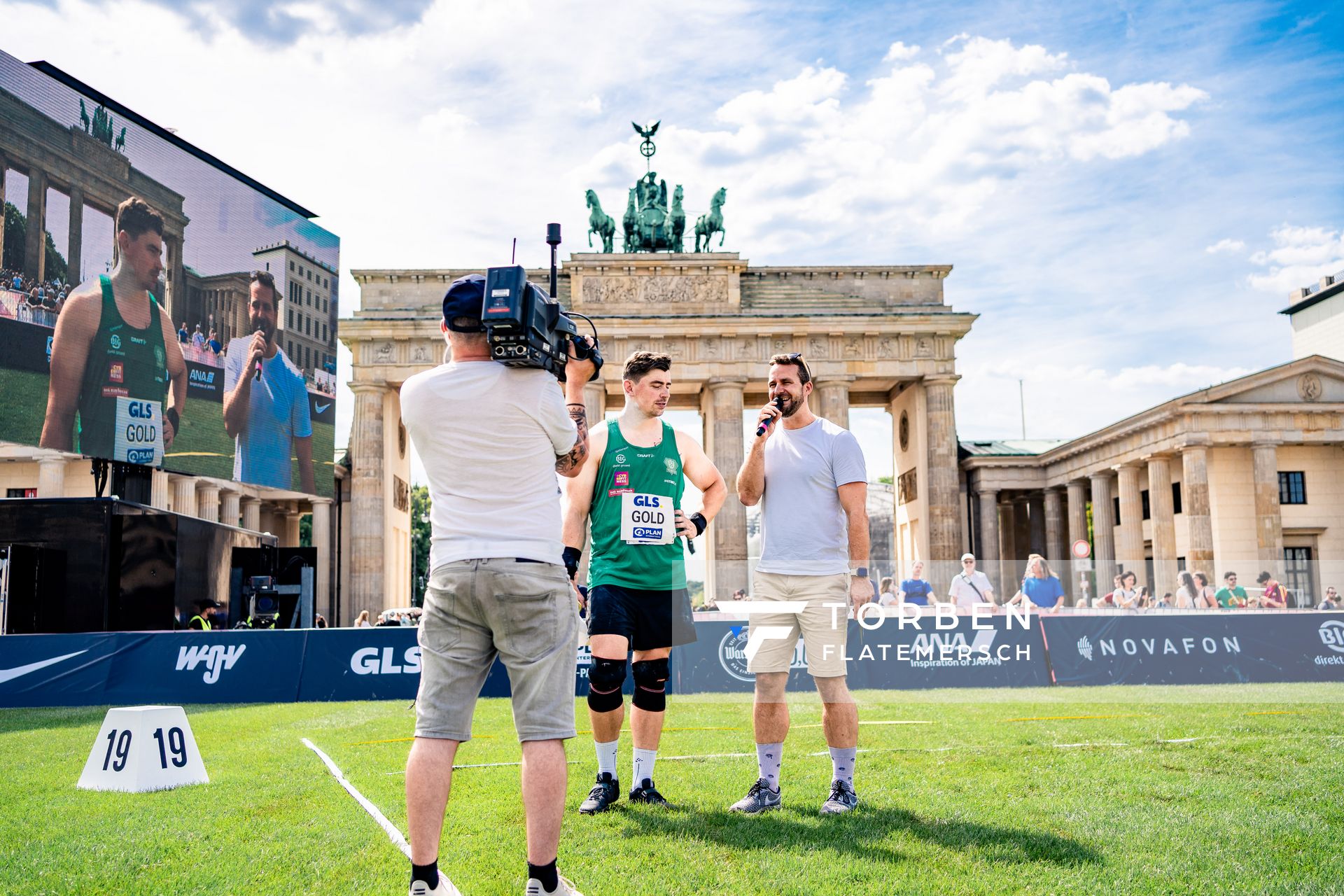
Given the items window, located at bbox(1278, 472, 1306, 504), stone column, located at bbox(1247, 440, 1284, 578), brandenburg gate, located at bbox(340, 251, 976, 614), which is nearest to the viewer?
stone column, located at bbox(1247, 440, 1284, 578)

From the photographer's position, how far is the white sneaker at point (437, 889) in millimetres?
3664

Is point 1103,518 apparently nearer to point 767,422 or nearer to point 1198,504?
point 1198,504

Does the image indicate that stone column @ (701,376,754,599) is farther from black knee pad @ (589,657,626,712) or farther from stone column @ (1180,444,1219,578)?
black knee pad @ (589,657,626,712)

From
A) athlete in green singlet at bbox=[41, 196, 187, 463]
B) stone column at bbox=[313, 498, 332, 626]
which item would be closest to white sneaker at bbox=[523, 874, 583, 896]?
athlete in green singlet at bbox=[41, 196, 187, 463]

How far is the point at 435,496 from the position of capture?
13.7 ft

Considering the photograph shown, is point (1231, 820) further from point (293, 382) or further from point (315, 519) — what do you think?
point (315, 519)

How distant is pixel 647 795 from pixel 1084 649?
12410 mm

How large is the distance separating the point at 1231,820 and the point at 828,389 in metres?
45.9

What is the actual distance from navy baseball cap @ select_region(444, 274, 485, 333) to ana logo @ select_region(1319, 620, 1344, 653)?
56.3 feet

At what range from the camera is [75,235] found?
23.2 meters

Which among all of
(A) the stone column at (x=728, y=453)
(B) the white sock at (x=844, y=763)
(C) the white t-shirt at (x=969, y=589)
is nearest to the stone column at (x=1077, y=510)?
(A) the stone column at (x=728, y=453)

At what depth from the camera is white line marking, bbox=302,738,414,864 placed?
15.9 feet

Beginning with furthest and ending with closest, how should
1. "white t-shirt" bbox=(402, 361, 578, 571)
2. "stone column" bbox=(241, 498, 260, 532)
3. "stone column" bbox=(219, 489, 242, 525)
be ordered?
"stone column" bbox=(241, 498, 260, 532) → "stone column" bbox=(219, 489, 242, 525) → "white t-shirt" bbox=(402, 361, 578, 571)

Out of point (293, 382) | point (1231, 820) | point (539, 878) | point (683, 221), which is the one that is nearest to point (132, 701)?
point (539, 878)
